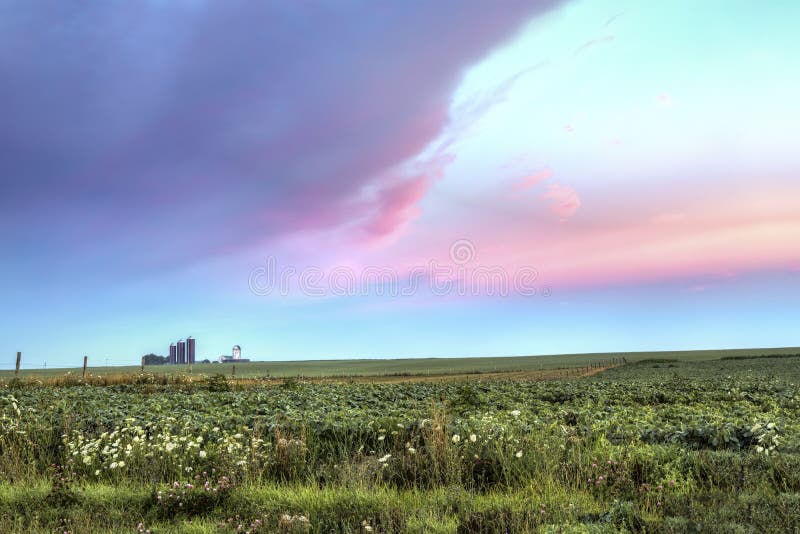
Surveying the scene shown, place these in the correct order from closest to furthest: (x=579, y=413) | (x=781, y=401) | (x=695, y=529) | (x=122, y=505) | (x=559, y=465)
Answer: (x=695, y=529), (x=122, y=505), (x=559, y=465), (x=579, y=413), (x=781, y=401)

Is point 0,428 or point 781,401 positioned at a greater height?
point 0,428

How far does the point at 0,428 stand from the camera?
13.5 meters

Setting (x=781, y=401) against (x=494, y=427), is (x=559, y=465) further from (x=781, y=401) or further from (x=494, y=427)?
(x=781, y=401)

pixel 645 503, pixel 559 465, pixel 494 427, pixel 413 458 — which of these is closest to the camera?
pixel 645 503

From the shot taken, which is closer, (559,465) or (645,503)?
(645,503)

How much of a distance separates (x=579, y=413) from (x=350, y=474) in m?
9.56

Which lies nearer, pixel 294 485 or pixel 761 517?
pixel 761 517

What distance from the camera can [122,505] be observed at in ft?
28.3

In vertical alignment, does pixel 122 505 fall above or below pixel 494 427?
below

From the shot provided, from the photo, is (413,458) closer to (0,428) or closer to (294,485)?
(294,485)

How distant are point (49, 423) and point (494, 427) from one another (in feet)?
38.6

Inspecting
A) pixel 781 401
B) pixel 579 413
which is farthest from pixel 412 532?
pixel 781 401

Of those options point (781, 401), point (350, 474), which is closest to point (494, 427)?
point (350, 474)

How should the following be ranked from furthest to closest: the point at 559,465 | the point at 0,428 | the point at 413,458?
the point at 0,428, the point at 413,458, the point at 559,465
